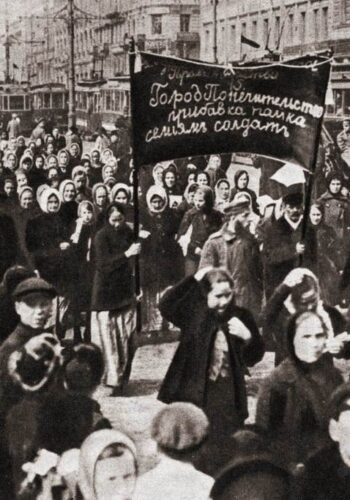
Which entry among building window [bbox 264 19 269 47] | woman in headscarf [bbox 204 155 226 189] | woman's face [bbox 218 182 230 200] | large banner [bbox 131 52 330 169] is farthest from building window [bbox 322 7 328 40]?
large banner [bbox 131 52 330 169]

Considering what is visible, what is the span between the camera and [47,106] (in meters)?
9.05

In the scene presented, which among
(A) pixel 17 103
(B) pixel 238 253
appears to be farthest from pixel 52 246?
(A) pixel 17 103

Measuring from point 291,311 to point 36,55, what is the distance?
13.3ft

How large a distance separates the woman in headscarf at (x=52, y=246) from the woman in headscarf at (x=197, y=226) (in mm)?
793

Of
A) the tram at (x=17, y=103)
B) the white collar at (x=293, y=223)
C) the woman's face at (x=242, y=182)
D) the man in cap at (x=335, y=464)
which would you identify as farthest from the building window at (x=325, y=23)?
the man in cap at (x=335, y=464)

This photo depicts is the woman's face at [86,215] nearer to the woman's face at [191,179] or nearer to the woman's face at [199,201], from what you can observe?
the woman's face at [199,201]

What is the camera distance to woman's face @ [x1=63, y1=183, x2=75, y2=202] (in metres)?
6.96

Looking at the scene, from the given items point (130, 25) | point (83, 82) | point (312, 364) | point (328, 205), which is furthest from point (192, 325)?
point (83, 82)

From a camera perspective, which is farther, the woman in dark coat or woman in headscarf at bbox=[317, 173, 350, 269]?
woman in headscarf at bbox=[317, 173, 350, 269]

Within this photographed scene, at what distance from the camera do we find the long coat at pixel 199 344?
15.2 feet

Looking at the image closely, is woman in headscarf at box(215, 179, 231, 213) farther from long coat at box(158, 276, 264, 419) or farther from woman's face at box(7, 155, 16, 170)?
long coat at box(158, 276, 264, 419)

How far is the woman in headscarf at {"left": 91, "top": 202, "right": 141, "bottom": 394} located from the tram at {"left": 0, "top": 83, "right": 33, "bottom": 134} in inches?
120

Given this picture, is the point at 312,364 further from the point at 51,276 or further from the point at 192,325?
the point at 51,276

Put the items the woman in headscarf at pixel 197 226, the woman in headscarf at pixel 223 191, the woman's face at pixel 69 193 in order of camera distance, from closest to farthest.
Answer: the woman in headscarf at pixel 197 226, the woman's face at pixel 69 193, the woman in headscarf at pixel 223 191
